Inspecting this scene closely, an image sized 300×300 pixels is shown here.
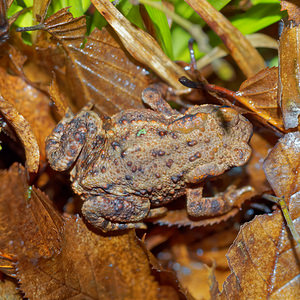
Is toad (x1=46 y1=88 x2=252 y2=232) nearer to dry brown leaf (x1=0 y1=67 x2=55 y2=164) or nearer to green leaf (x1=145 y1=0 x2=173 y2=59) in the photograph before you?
dry brown leaf (x1=0 y1=67 x2=55 y2=164)

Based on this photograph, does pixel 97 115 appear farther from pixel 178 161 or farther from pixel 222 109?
pixel 222 109

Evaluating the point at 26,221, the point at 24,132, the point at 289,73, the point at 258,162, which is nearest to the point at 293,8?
the point at 289,73

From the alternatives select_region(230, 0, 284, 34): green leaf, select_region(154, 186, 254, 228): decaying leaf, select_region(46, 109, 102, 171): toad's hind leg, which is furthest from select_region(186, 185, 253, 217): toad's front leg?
select_region(230, 0, 284, 34): green leaf

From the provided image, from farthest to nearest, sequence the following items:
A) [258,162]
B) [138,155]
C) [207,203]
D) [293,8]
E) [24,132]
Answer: [258,162] → [207,203] → [24,132] → [138,155] → [293,8]

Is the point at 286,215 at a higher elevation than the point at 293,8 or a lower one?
lower

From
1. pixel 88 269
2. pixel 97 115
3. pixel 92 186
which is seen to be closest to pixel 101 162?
pixel 92 186

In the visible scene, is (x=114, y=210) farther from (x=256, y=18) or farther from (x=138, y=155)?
(x=256, y=18)
